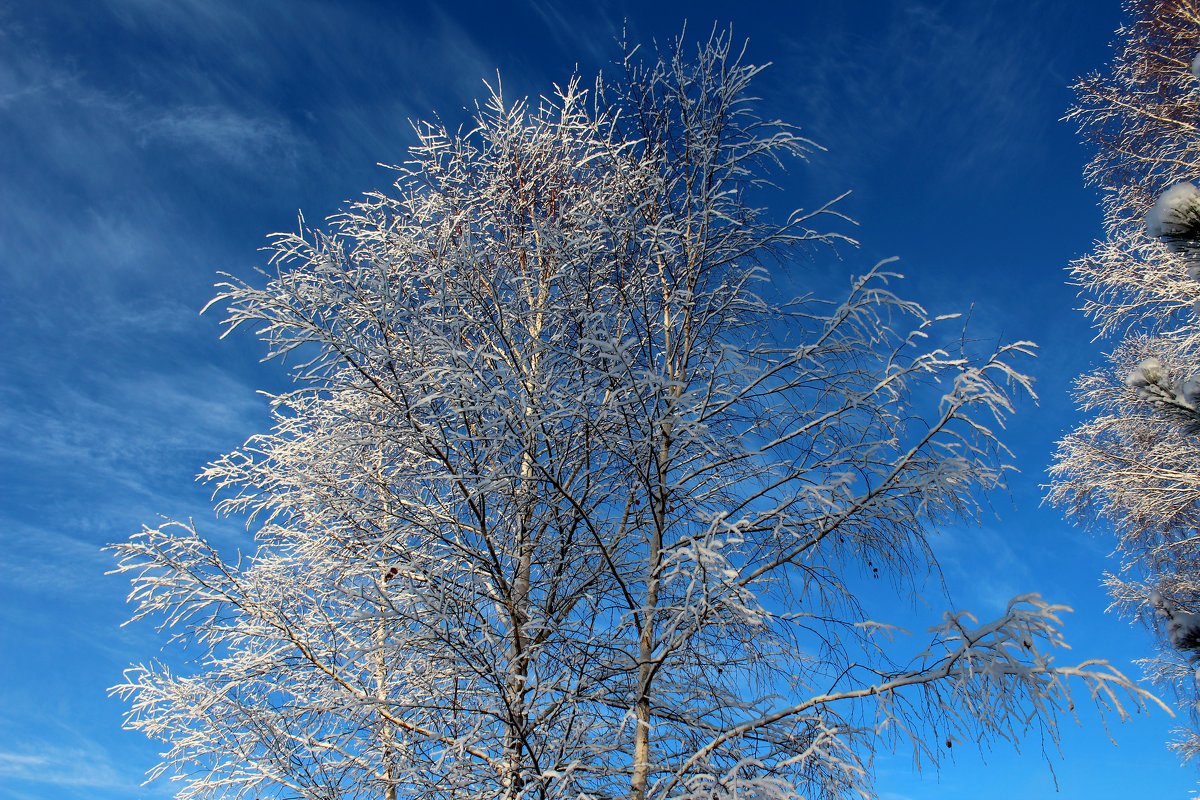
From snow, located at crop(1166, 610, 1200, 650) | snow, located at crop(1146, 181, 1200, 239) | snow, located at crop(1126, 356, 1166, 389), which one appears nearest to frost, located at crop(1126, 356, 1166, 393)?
snow, located at crop(1126, 356, 1166, 389)

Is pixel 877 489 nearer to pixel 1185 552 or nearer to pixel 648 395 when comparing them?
pixel 648 395

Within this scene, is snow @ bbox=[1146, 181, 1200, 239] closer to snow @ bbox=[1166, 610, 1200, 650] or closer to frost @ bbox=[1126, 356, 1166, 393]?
frost @ bbox=[1126, 356, 1166, 393]

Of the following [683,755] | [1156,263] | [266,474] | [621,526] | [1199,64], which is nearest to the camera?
[1199,64]

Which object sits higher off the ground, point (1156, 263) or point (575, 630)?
point (1156, 263)

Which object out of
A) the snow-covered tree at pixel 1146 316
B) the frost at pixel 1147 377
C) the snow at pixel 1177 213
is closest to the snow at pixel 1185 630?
the frost at pixel 1147 377

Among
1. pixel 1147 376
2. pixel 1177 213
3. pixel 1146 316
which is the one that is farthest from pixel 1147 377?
pixel 1146 316

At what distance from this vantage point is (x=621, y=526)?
485cm

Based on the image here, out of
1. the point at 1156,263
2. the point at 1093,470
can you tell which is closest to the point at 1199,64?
the point at 1156,263

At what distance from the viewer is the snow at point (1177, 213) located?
146 inches

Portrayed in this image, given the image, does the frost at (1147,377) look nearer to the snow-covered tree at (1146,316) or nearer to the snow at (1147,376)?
the snow at (1147,376)

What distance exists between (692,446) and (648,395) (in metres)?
0.85

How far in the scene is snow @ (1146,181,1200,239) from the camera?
3697 mm

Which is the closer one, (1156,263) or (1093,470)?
(1156,263)

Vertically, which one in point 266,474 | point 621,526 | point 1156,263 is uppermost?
point 1156,263
